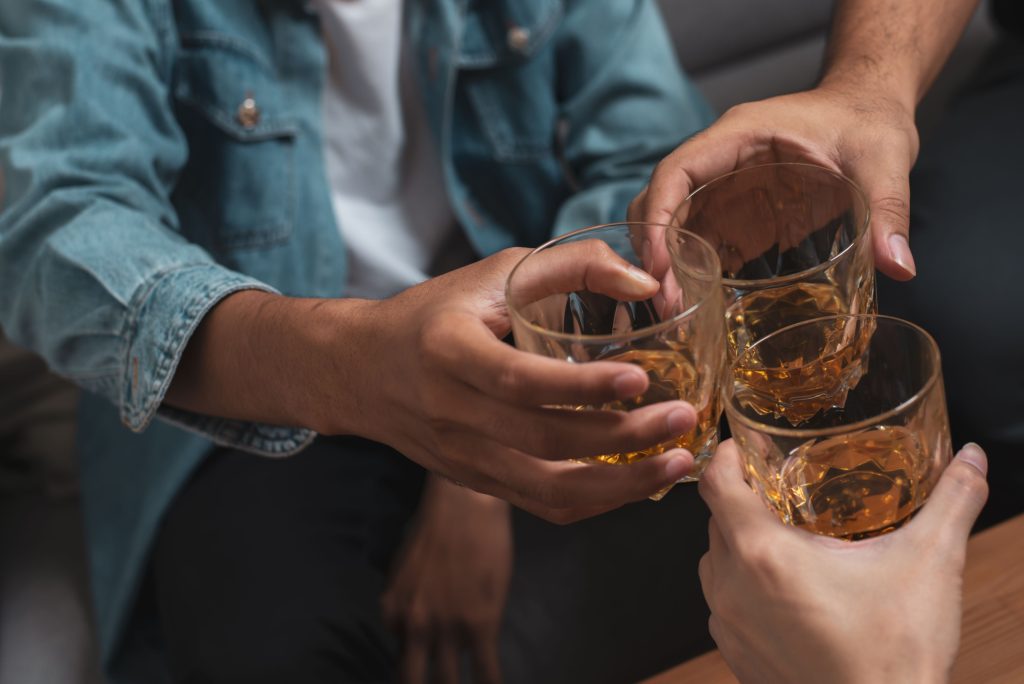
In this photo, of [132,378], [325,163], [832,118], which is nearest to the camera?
[832,118]

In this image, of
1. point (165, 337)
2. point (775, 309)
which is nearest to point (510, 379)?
point (775, 309)

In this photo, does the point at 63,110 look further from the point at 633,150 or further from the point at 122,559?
the point at 633,150

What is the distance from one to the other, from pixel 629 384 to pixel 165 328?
524mm

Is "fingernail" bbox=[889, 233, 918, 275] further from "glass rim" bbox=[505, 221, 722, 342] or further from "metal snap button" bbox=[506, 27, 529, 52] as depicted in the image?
"metal snap button" bbox=[506, 27, 529, 52]

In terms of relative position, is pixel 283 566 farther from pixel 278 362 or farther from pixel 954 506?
pixel 954 506

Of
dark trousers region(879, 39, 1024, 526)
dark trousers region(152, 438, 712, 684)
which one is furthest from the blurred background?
dark trousers region(879, 39, 1024, 526)

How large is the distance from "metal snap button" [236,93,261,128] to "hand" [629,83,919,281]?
0.53 meters

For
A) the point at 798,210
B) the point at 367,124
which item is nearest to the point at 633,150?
the point at 367,124

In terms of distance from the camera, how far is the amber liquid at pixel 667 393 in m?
0.61

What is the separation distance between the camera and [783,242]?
0.76 meters

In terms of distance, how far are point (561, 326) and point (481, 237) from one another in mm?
593

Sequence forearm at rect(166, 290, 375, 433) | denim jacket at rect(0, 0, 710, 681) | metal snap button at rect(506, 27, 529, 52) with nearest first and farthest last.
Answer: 1. forearm at rect(166, 290, 375, 433)
2. denim jacket at rect(0, 0, 710, 681)
3. metal snap button at rect(506, 27, 529, 52)

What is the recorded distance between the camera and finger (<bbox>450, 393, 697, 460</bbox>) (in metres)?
0.59

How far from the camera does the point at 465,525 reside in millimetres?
1188
